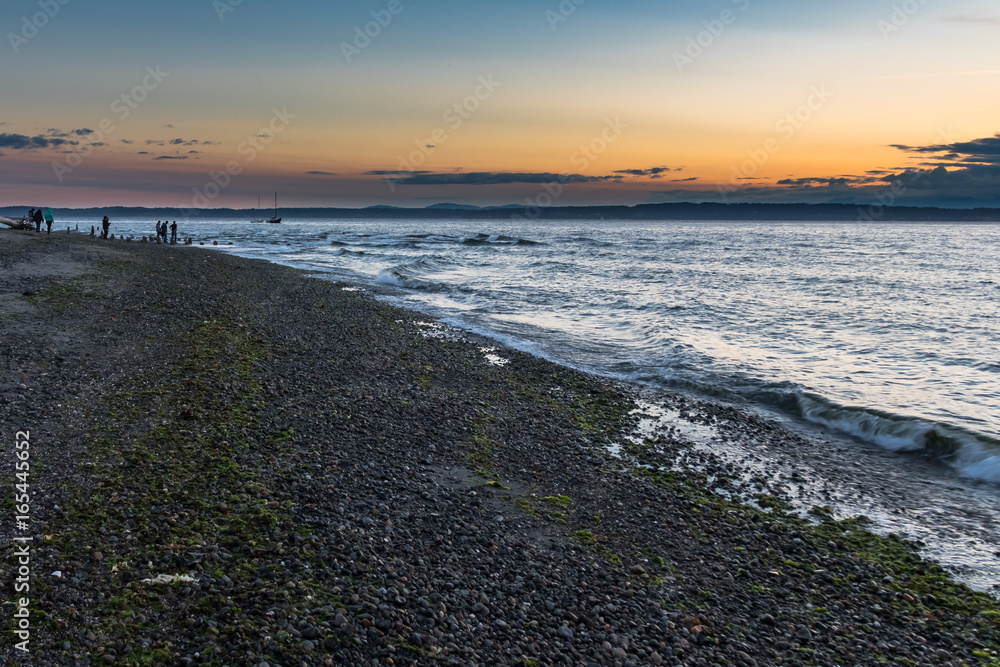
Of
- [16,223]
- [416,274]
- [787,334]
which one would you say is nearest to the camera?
[787,334]

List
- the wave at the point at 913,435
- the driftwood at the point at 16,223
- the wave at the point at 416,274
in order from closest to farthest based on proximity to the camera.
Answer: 1. the wave at the point at 913,435
2. the wave at the point at 416,274
3. the driftwood at the point at 16,223

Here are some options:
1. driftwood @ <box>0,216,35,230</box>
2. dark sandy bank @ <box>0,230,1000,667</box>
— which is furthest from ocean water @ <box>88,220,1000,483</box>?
driftwood @ <box>0,216,35,230</box>

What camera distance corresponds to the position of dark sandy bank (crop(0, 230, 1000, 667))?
527cm

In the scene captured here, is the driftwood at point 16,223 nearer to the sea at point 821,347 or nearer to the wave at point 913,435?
the sea at point 821,347

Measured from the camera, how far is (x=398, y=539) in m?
6.97

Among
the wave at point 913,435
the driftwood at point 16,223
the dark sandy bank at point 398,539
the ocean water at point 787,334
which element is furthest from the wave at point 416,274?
the driftwood at point 16,223

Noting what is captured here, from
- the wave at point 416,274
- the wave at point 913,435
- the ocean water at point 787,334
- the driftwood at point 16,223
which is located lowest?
the wave at point 913,435

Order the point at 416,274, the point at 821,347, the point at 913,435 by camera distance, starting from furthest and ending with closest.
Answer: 1. the point at 416,274
2. the point at 821,347
3. the point at 913,435

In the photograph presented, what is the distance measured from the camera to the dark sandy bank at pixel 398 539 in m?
5.27

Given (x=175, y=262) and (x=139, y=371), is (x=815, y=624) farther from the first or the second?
(x=175, y=262)

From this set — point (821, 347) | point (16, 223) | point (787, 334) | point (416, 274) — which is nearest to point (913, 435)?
point (821, 347)

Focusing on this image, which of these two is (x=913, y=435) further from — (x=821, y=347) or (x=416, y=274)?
(x=416, y=274)

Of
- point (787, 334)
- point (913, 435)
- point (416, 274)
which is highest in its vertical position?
point (416, 274)

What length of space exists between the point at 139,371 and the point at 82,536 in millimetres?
6832
